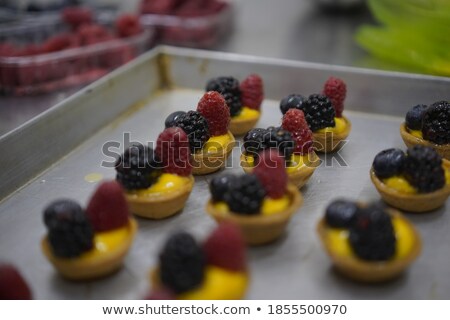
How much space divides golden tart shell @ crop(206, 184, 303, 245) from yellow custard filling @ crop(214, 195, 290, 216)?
13mm

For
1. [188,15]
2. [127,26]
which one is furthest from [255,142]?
[188,15]

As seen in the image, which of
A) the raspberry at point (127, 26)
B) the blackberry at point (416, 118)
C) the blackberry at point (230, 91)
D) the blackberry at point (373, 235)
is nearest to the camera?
the blackberry at point (373, 235)

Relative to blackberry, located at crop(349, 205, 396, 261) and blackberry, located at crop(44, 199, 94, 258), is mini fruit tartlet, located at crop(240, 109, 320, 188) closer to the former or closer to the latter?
blackberry, located at crop(349, 205, 396, 261)

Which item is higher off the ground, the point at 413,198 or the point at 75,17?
the point at 75,17

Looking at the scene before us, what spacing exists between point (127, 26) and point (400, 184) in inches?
65.2

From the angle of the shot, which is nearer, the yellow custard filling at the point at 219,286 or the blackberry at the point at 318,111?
the yellow custard filling at the point at 219,286

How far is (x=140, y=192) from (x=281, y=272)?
0.46 meters

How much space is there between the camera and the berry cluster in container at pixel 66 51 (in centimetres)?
252

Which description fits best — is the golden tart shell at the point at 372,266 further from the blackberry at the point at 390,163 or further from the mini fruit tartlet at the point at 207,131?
the mini fruit tartlet at the point at 207,131

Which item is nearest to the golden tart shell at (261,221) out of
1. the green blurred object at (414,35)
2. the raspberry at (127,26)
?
the green blurred object at (414,35)

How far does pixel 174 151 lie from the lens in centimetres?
166

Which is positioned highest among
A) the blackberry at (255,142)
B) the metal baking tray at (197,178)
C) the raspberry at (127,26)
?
the raspberry at (127,26)

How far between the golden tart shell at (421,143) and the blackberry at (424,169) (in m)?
0.26

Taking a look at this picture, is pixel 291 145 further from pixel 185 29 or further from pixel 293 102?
pixel 185 29
